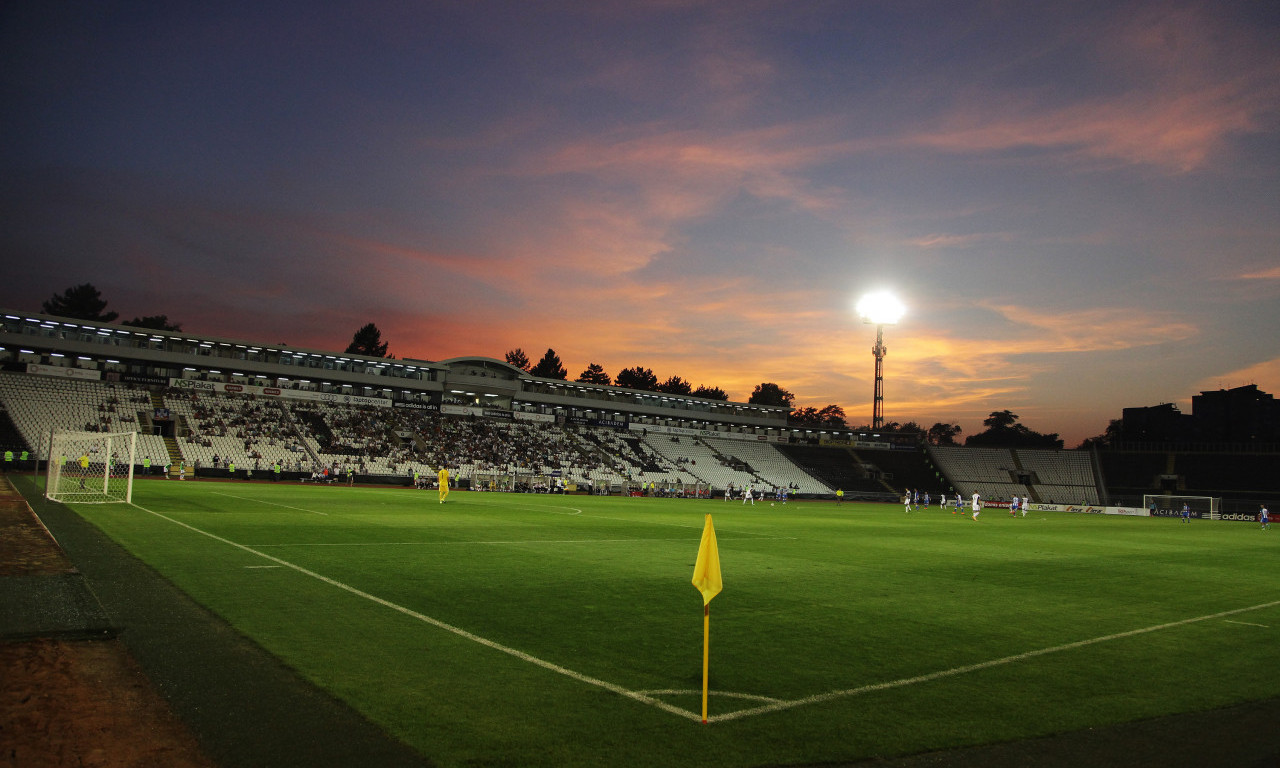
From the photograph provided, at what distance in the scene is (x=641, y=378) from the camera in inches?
6014

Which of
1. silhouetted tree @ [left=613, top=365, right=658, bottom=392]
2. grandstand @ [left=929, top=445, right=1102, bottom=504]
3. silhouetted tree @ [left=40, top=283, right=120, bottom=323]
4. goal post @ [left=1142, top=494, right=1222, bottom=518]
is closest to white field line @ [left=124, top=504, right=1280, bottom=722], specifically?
A: goal post @ [left=1142, top=494, right=1222, bottom=518]

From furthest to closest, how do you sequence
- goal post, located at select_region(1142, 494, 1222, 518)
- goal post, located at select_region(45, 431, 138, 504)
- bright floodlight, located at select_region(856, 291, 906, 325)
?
1. bright floodlight, located at select_region(856, 291, 906, 325)
2. goal post, located at select_region(1142, 494, 1222, 518)
3. goal post, located at select_region(45, 431, 138, 504)

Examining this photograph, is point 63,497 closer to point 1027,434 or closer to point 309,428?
point 309,428

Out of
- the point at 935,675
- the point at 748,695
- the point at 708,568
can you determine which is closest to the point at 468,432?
the point at 935,675

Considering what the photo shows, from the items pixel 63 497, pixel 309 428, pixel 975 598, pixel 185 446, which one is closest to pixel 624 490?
pixel 309 428

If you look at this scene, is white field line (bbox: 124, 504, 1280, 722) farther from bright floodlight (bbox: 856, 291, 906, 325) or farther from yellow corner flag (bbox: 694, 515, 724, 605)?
bright floodlight (bbox: 856, 291, 906, 325)

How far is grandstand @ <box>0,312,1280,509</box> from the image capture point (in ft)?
181

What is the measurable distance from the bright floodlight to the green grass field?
46629 mm

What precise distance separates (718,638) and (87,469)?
40154 millimetres

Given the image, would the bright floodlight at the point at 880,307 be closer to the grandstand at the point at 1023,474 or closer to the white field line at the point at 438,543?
the grandstand at the point at 1023,474

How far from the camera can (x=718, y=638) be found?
29.9 feet

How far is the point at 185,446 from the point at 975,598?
181 ft

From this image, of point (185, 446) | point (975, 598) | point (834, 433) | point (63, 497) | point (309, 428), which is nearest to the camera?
point (975, 598)

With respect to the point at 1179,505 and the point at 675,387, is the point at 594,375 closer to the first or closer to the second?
the point at 675,387
